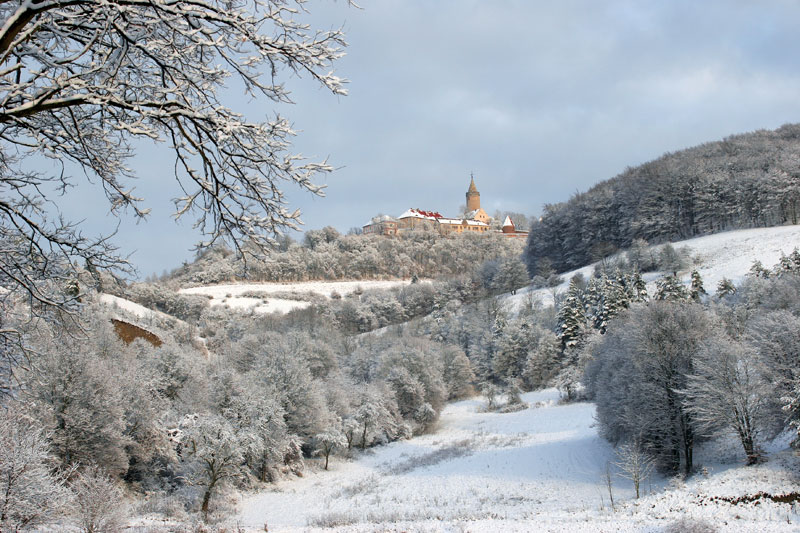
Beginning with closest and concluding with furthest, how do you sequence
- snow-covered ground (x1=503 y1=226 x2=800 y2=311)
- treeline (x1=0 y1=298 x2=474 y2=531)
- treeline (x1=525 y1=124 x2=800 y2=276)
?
treeline (x1=0 y1=298 x2=474 y2=531) → snow-covered ground (x1=503 y1=226 x2=800 y2=311) → treeline (x1=525 y1=124 x2=800 y2=276)

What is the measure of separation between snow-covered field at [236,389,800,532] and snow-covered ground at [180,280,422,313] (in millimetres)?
46834

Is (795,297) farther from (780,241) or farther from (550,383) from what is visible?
(780,241)

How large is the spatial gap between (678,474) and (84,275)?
22653 millimetres

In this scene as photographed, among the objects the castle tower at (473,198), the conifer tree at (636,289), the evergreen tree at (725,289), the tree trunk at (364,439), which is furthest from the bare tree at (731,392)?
the castle tower at (473,198)

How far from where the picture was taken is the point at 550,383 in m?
48.4

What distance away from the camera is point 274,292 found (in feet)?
282

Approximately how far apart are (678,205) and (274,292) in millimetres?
67774

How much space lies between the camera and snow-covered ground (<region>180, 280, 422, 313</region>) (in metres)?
77.2

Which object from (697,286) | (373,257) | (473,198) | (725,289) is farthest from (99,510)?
(473,198)

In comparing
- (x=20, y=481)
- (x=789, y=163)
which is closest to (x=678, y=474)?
(x=20, y=481)

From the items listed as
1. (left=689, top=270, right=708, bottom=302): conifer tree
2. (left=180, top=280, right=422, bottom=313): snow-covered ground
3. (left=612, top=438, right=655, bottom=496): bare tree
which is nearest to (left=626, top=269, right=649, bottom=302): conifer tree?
(left=689, top=270, right=708, bottom=302): conifer tree

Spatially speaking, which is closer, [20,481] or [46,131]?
[46,131]

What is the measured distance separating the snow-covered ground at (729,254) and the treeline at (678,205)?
5.48 metres

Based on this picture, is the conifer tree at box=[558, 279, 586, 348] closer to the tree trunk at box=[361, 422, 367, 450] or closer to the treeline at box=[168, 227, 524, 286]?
the tree trunk at box=[361, 422, 367, 450]
